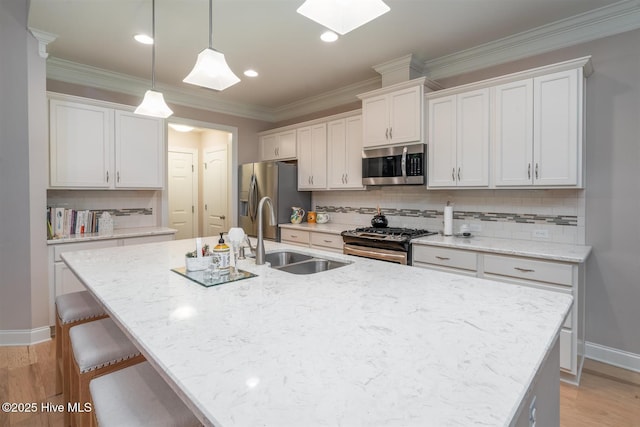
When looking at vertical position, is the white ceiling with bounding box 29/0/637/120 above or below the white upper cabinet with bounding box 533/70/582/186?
above

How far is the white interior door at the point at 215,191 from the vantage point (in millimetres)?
5781

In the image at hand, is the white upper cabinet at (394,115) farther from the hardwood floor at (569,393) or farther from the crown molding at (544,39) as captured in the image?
the hardwood floor at (569,393)

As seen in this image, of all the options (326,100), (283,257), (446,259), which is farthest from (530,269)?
(326,100)

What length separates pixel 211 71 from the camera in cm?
189

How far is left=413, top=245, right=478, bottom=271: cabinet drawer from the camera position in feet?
9.16

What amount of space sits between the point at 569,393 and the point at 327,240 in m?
2.44

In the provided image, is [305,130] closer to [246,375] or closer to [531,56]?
[531,56]

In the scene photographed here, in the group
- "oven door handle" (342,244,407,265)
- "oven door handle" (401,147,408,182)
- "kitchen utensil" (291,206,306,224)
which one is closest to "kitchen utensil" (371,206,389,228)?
"oven door handle" (342,244,407,265)

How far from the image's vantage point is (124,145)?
3820 millimetres

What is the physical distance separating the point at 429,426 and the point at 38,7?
11.8 ft

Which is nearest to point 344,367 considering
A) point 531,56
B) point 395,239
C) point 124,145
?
point 395,239

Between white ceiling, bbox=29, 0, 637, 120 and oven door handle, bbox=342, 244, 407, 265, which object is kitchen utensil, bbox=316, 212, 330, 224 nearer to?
oven door handle, bbox=342, 244, 407, 265

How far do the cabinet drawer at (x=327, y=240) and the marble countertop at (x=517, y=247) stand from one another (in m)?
0.96

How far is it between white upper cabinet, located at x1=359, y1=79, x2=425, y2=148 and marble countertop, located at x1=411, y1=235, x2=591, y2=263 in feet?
3.32
